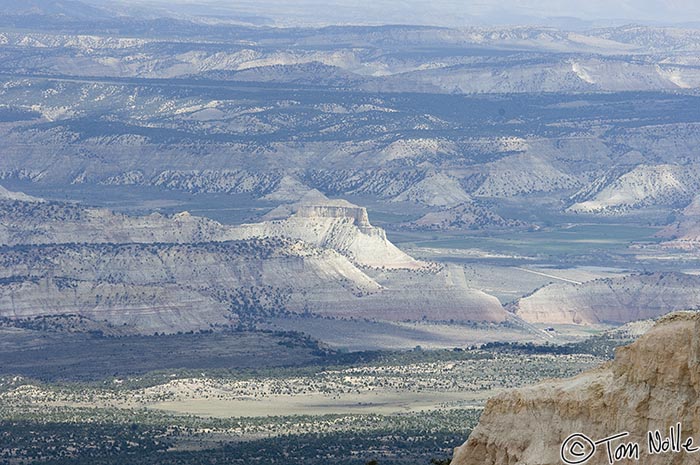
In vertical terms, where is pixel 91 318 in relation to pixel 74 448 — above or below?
below

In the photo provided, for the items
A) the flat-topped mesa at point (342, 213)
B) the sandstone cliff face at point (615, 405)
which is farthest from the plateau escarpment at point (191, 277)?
the sandstone cliff face at point (615, 405)

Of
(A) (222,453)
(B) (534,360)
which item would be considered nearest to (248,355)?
(B) (534,360)

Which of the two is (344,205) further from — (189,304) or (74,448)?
(74,448)

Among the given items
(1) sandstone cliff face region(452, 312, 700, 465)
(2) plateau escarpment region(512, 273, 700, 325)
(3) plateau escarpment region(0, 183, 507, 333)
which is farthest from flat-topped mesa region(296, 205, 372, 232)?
(1) sandstone cliff face region(452, 312, 700, 465)

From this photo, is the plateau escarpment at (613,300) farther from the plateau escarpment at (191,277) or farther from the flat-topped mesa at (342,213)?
the flat-topped mesa at (342,213)

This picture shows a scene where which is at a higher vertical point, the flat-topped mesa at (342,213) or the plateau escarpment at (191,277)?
the plateau escarpment at (191,277)

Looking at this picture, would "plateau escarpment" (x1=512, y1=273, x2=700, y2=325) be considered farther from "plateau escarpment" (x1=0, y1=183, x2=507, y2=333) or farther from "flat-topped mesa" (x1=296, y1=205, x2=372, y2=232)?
"flat-topped mesa" (x1=296, y1=205, x2=372, y2=232)

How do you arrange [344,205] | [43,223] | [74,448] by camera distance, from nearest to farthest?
[74,448] → [43,223] → [344,205]
